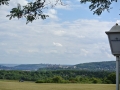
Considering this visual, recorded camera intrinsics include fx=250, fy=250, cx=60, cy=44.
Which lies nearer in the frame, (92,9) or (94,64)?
(92,9)

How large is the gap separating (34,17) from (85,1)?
3.76ft

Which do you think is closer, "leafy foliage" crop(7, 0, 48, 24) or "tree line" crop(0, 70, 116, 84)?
"leafy foliage" crop(7, 0, 48, 24)

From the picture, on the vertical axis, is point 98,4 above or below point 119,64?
above

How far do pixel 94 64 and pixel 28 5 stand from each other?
95.1 meters

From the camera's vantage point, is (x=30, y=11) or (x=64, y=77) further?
(x=64, y=77)

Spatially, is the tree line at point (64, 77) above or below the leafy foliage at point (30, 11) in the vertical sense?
below

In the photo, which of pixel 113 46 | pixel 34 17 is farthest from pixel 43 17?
pixel 113 46

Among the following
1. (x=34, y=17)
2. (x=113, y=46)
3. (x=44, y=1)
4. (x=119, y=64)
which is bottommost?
(x=119, y=64)

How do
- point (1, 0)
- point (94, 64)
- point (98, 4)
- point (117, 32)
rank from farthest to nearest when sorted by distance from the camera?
point (94, 64) → point (98, 4) → point (1, 0) → point (117, 32)

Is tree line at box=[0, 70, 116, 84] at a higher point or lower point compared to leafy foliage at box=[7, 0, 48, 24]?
lower

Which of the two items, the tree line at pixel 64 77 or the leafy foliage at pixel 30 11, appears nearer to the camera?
the leafy foliage at pixel 30 11

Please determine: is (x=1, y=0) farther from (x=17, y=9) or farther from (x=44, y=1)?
(x=44, y=1)

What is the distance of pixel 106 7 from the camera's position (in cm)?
541

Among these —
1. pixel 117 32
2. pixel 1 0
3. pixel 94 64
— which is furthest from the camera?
pixel 94 64
